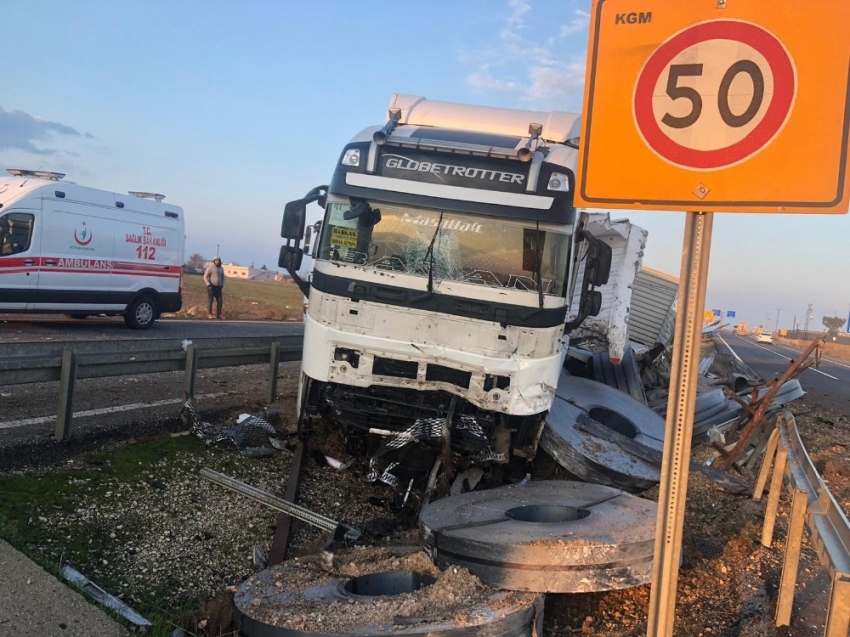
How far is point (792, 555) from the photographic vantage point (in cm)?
391

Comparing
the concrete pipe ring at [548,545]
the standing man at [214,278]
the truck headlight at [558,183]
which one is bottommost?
the concrete pipe ring at [548,545]

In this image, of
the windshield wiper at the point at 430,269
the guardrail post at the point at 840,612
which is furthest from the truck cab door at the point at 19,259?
the guardrail post at the point at 840,612

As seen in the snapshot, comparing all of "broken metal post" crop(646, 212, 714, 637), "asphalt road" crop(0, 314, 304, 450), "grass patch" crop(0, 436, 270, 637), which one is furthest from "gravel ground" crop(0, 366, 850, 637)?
"broken metal post" crop(646, 212, 714, 637)

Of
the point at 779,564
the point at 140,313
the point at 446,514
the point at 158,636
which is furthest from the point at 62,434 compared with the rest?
the point at 140,313

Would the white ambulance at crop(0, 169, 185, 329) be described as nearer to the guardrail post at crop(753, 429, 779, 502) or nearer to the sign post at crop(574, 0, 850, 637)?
the guardrail post at crop(753, 429, 779, 502)

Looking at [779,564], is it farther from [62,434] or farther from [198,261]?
[198,261]

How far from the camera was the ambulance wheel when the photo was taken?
16.0 m

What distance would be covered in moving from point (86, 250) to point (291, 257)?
1011 cm

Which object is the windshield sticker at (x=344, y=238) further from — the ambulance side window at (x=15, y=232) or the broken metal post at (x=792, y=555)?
the ambulance side window at (x=15, y=232)

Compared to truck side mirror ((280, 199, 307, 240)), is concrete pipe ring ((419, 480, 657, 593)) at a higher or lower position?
lower

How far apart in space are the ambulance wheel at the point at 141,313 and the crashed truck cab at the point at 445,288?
37.1 feet

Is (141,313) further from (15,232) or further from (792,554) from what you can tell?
(792,554)

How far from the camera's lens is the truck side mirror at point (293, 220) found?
6527mm

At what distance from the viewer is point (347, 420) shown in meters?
6.23
